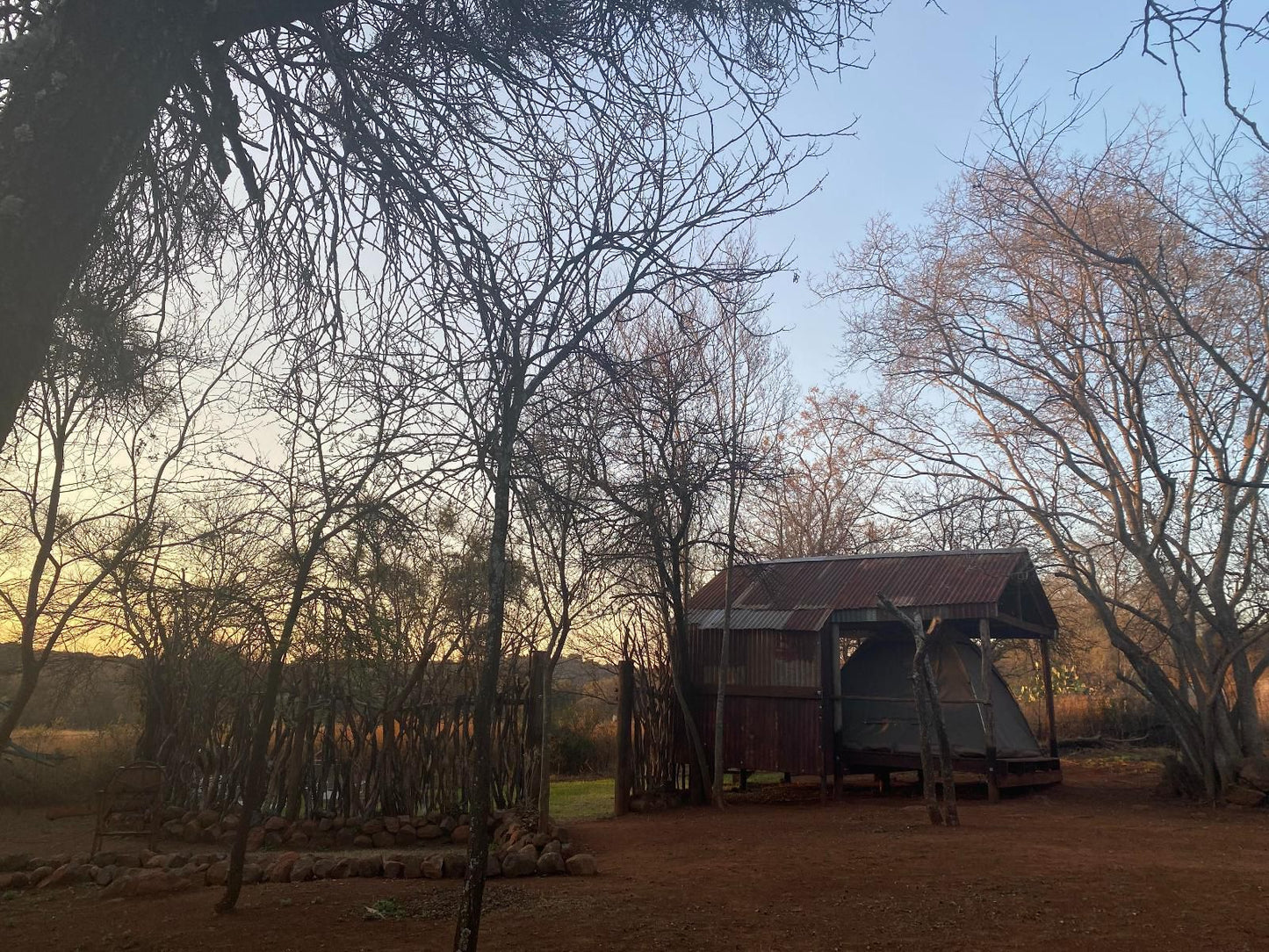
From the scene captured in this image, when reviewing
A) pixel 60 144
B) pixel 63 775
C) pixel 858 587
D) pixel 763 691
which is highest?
pixel 858 587

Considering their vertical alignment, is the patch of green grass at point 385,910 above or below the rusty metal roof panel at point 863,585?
below

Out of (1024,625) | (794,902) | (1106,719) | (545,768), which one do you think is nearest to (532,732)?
(545,768)

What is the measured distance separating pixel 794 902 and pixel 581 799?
9.58m

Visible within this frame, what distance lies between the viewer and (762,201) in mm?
5688

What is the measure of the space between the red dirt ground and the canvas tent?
14.6 ft

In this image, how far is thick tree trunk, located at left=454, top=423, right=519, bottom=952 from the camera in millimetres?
3980

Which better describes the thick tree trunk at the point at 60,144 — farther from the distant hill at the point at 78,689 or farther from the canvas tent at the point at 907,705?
the canvas tent at the point at 907,705

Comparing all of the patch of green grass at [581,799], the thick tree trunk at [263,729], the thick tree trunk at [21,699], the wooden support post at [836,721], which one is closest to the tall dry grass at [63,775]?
the thick tree trunk at [21,699]

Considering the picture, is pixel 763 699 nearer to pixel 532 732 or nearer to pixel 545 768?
pixel 532 732

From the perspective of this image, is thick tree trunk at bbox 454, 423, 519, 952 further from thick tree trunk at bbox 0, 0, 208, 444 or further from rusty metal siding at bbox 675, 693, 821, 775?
rusty metal siding at bbox 675, 693, 821, 775

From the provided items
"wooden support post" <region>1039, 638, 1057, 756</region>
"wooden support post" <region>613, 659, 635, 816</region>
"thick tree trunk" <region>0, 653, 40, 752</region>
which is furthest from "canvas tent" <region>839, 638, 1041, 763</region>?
"thick tree trunk" <region>0, 653, 40, 752</region>

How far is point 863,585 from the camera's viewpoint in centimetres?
1485

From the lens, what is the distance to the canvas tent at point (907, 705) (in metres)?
14.3

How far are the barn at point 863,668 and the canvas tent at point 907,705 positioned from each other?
0.06 ft
